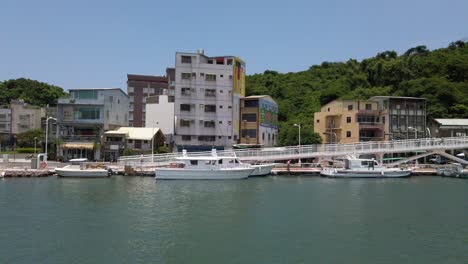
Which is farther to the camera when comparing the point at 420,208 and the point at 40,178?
the point at 40,178

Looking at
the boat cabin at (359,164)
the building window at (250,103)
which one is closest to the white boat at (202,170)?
the boat cabin at (359,164)

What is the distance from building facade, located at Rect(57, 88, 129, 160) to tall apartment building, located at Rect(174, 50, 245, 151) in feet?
35.5

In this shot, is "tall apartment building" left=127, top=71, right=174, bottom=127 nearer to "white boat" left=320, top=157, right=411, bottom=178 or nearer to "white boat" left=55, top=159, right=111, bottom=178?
"white boat" left=55, top=159, right=111, bottom=178

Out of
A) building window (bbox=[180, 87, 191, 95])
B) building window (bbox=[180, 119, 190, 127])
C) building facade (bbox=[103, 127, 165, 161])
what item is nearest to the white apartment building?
building window (bbox=[180, 119, 190, 127])

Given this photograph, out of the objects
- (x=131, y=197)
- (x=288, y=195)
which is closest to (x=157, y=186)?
(x=131, y=197)

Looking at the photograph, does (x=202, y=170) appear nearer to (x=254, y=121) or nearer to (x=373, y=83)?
(x=254, y=121)

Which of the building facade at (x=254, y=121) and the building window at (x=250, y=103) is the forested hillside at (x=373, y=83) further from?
the building window at (x=250, y=103)

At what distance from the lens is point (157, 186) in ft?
142

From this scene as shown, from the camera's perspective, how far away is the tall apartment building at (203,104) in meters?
65.6

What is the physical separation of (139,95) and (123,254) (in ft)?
229

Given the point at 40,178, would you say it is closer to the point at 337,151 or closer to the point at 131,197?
the point at 131,197

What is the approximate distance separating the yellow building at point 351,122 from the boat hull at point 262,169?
1769 centimetres

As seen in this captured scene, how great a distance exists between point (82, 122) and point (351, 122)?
39.3 metres

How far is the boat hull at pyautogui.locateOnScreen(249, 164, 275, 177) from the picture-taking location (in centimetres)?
5284
